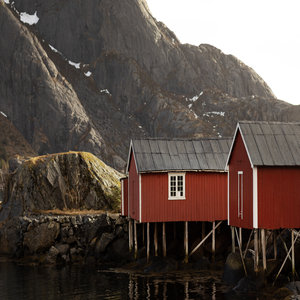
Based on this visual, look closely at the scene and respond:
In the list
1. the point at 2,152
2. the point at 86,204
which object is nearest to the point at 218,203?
the point at 86,204

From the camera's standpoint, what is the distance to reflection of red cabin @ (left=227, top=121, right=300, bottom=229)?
26.5 meters

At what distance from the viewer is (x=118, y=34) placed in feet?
476


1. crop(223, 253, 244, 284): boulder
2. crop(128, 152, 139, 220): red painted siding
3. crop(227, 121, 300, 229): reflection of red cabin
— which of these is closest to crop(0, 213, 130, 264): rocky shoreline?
crop(128, 152, 139, 220): red painted siding

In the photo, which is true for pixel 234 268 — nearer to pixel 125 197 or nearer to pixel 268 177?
pixel 268 177

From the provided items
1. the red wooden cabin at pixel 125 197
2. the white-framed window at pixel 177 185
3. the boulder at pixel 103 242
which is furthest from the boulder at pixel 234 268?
the red wooden cabin at pixel 125 197

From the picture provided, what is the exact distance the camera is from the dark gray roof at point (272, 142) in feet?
87.9

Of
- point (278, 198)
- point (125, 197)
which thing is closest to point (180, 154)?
point (125, 197)

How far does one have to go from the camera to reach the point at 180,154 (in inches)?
1449

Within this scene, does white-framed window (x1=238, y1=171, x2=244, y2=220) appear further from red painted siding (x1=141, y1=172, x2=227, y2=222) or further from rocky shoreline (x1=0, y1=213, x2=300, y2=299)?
rocky shoreline (x1=0, y1=213, x2=300, y2=299)

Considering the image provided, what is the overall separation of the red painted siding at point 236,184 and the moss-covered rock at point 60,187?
2260 cm

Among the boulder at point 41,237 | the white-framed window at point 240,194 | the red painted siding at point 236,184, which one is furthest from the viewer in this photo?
the boulder at point 41,237

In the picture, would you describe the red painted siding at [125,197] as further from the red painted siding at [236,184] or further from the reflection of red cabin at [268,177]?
the reflection of red cabin at [268,177]

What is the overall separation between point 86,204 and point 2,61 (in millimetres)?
87840

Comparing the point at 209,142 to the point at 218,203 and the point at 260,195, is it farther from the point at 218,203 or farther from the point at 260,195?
the point at 260,195
